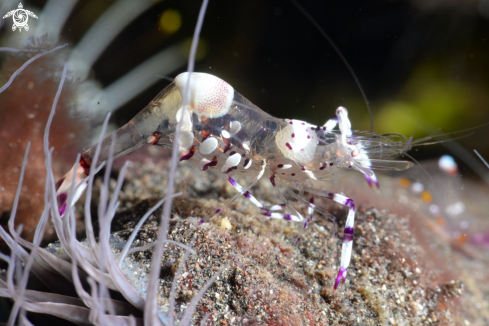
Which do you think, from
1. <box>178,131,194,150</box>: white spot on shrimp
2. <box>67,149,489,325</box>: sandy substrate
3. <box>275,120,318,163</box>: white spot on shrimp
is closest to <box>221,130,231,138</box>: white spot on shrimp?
<box>178,131,194,150</box>: white spot on shrimp

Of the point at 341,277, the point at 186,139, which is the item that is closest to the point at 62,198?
the point at 186,139

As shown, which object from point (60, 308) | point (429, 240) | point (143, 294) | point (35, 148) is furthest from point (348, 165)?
point (35, 148)

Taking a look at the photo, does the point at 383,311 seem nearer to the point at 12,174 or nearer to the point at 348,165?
the point at 348,165

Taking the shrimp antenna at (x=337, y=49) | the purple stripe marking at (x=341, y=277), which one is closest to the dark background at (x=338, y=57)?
the shrimp antenna at (x=337, y=49)

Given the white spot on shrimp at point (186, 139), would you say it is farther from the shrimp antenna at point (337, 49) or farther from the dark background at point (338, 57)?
the shrimp antenna at point (337, 49)

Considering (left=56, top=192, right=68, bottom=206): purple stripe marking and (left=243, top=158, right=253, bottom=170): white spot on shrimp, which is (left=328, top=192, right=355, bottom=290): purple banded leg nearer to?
(left=243, top=158, right=253, bottom=170): white spot on shrimp

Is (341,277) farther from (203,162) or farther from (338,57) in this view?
(338,57)
